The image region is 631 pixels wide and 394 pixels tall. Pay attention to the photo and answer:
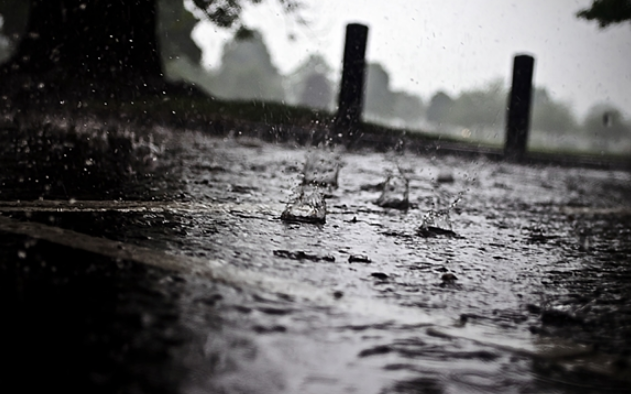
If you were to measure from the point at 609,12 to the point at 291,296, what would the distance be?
1664cm

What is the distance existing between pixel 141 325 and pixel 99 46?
9.38 m

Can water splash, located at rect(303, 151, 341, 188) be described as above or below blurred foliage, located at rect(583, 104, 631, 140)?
below

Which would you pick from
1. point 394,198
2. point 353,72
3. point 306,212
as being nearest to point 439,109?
point 353,72

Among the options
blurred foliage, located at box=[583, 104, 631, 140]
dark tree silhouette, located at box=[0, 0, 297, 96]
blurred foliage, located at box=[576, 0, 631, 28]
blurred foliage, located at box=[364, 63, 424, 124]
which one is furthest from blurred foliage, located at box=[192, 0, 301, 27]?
blurred foliage, located at box=[364, 63, 424, 124]

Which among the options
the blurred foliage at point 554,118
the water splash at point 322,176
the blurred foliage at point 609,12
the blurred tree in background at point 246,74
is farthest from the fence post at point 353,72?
the blurred foliage at point 554,118

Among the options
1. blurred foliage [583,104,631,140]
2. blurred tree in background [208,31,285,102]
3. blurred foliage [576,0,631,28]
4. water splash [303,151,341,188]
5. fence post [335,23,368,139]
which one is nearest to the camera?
water splash [303,151,341,188]

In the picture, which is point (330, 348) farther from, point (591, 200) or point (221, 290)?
point (591, 200)

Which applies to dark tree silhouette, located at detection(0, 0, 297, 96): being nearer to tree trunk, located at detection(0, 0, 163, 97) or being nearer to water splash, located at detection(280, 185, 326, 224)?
tree trunk, located at detection(0, 0, 163, 97)

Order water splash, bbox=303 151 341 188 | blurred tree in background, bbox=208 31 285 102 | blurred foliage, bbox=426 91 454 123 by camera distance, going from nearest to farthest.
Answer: water splash, bbox=303 151 341 188, blurred tree in background, bbox=208 31 285 102, blurred foliage, bbox=426 91 454 123

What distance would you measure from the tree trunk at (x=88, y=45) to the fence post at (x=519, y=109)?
5.67 metres

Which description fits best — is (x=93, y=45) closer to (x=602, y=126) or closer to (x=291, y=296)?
(x=291, y=296)

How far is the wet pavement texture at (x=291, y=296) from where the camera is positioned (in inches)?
42.0

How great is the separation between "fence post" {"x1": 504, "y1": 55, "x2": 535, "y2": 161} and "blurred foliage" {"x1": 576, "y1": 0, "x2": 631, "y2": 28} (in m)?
5.98

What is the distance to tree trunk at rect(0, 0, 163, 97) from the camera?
9.77 metres
